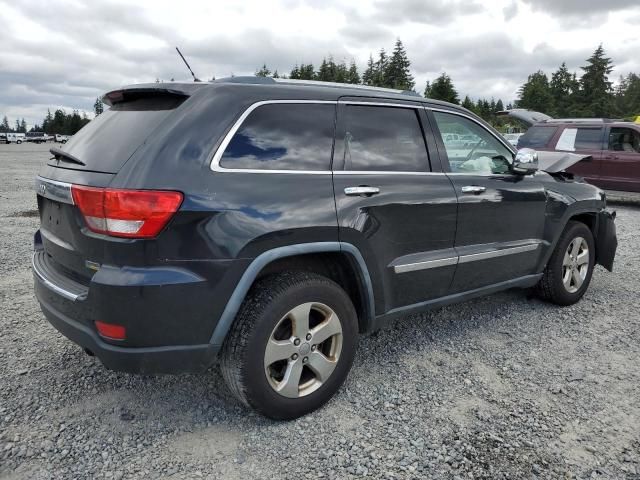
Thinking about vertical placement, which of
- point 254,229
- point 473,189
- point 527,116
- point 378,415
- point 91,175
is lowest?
point 378,415

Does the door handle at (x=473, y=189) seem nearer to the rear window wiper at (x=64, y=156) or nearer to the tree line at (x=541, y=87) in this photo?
the rear window wiper at (x=64, y=156)

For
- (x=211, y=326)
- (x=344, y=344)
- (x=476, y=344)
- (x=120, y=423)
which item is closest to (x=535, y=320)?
(x=476, y=344)

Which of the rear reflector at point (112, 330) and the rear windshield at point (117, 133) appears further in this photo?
the rear windshield at point (117, 133)

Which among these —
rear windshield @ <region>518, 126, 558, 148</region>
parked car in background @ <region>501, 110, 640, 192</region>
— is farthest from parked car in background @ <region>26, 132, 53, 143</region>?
parked car in background @ <region>501, 110, 640, 192</region>

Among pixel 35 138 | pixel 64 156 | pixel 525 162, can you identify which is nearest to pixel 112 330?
pixel 64 156

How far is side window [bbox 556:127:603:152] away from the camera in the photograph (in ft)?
35.7

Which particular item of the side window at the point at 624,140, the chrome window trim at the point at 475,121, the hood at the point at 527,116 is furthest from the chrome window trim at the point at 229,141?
the hood at the point at 527,116

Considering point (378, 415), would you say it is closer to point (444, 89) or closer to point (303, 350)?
point (303, 350)

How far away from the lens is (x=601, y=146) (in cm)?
1085

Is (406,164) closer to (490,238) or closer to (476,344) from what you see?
(490,238)

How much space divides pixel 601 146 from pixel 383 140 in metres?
9.60

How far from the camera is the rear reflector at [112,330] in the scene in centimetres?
231

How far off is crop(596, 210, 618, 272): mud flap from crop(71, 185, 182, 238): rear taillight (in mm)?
4189

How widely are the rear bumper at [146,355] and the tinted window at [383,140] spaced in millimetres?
1306
